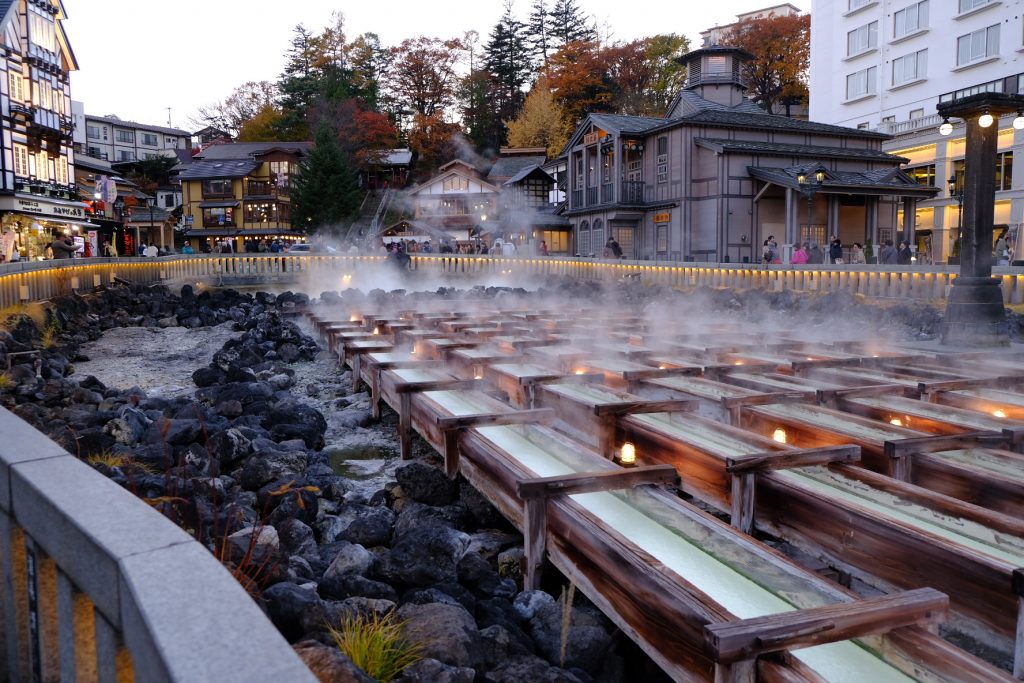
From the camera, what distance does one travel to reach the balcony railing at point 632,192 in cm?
3275

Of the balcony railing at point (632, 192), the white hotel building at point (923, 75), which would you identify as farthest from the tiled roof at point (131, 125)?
the white hotel building at point (923, 75)

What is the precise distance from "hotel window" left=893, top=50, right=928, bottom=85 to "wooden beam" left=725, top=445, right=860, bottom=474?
4070cm

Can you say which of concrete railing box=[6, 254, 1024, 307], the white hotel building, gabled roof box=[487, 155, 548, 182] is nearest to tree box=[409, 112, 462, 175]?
gabled roof box=[487, 155, 548, 182]

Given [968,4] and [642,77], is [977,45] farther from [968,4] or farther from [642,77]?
[642,77]

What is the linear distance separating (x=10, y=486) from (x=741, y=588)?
315 cm

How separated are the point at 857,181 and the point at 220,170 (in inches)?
1738

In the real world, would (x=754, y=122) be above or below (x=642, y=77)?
below

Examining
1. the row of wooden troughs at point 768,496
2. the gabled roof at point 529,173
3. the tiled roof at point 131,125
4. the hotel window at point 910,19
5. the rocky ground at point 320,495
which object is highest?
the tiled roof at point 131,125

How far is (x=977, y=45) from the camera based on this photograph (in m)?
35.5

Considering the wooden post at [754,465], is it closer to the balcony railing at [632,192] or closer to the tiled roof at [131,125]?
the balcony railing at [632,192]

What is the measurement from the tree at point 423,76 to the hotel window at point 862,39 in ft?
106

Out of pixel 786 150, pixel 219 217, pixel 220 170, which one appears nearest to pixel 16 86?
pixel 220 170

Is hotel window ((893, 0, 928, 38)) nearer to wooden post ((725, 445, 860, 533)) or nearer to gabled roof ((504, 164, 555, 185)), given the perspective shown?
gabled roof ((504, 164, 555, 185))

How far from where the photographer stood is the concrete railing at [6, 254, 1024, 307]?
51.7 feet
